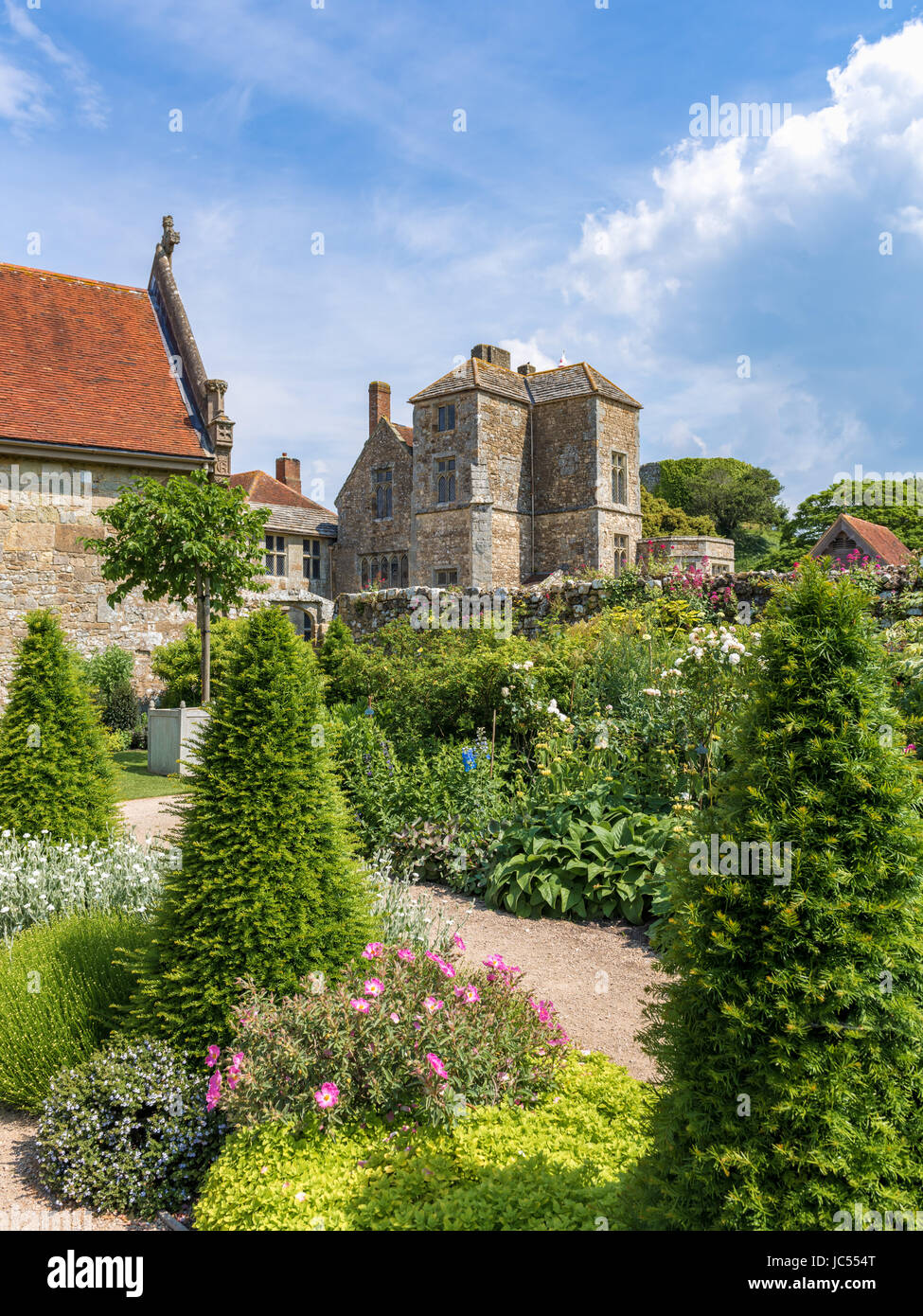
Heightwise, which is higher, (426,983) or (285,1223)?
(426,983)

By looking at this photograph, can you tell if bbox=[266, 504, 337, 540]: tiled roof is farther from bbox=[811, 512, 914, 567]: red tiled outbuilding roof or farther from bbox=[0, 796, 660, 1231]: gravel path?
bbox=[0, 796, 660, 1231]: gravel path

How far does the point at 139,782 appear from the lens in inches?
449

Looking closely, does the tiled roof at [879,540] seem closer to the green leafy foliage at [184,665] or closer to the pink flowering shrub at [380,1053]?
the green leafy foliage at [184,665]

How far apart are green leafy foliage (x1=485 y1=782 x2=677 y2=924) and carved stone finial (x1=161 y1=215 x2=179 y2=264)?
17308 mm

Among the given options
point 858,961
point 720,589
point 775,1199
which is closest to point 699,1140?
point 775,1199

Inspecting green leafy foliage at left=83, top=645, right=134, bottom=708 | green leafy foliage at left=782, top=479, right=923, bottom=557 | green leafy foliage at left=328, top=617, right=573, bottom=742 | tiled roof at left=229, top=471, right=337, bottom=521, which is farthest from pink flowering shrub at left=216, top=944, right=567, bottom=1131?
green leafy foliage at left=782, top=479, right=923, bottom=557

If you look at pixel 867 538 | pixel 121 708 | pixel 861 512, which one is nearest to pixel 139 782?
pixel 121 708

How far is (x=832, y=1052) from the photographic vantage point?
5.80 feet

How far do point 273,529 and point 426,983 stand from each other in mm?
28235

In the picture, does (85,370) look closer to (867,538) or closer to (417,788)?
(417,788)

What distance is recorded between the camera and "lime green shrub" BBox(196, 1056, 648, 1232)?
2344mm

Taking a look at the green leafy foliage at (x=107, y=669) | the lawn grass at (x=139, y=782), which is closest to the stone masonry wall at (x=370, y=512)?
the green leafy foliage at (x=107, y=669)
